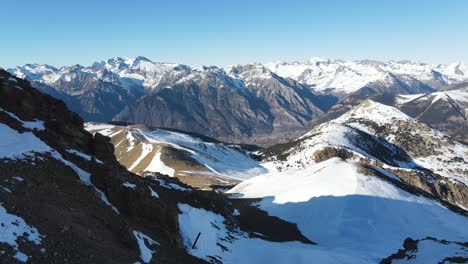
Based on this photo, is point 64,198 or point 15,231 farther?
point 64,198

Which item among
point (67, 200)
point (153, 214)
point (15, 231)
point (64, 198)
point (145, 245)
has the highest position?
point (15, 231)

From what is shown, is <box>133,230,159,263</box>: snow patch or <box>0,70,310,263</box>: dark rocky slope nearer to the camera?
<box>0,70,310,263</box>: dark rocky slope

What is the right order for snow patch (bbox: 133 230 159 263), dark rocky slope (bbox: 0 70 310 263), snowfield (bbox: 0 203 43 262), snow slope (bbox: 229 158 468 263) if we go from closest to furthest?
snowfield (bbox: 0 203 43 262)
dark rocky slope (bbox: 0 70 310 263)
snow patch (bbox: 133 230 159 263)
snow slope (bbox: 229 158 468 263)

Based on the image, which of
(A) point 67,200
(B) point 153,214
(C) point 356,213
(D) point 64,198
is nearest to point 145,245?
(A) point 67,200

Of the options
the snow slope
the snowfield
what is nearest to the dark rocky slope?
the snowfield

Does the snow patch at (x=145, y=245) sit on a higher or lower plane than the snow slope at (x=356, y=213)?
higher

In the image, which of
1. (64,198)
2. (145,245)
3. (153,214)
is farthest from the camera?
(153,214)

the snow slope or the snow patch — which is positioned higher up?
the snow patch

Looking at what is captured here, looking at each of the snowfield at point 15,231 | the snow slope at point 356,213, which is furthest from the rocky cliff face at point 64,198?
the snow slope at point 356,213

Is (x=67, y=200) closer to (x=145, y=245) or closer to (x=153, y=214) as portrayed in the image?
(x=145, y=245)

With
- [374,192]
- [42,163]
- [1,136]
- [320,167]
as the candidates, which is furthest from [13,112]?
[320,167]

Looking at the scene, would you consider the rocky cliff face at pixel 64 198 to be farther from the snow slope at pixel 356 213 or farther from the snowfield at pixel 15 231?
the snow slope at pixel 356 213

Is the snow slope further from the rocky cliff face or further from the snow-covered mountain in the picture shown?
the rocky cliff face

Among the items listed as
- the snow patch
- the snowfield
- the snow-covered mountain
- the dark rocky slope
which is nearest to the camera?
the snowfield
